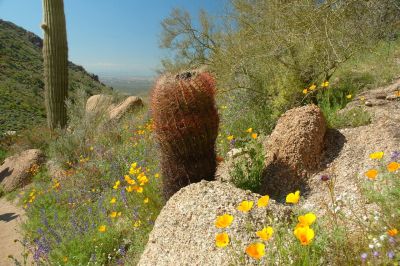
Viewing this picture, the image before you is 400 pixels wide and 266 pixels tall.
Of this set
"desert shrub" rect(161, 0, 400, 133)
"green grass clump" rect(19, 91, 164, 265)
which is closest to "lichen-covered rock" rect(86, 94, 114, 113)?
"green grass clump" rect(19, 91, 164, 265)

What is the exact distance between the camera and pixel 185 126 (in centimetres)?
352

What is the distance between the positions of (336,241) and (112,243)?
274cm

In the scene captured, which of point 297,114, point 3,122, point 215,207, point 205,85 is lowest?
point 3,122

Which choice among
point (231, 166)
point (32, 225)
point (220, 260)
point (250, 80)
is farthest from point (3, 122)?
point (220, 260)

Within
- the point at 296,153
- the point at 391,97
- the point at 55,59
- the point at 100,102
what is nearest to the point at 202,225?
the point at 296,153

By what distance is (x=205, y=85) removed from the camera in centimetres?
362

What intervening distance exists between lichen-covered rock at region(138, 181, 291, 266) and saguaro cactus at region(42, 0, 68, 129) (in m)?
8.20

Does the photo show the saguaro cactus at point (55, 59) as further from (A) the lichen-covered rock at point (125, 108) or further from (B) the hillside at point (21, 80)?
(B) the hillside at point (21, 80)

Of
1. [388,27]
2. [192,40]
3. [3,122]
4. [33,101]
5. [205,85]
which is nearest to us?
[205,85]

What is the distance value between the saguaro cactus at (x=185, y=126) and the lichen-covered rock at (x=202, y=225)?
22.3 inches

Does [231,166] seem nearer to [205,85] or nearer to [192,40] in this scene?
[205,85]

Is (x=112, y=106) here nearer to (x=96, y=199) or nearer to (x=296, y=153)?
(x=96, y=199)

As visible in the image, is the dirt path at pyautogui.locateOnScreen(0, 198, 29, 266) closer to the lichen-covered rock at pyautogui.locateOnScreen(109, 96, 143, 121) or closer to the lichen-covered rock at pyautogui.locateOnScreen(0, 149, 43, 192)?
the lichen-covered rock at pyautogui.locateOnScreen(0, 149, 43, 192)

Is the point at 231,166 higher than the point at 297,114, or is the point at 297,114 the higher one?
the point at 297,114
